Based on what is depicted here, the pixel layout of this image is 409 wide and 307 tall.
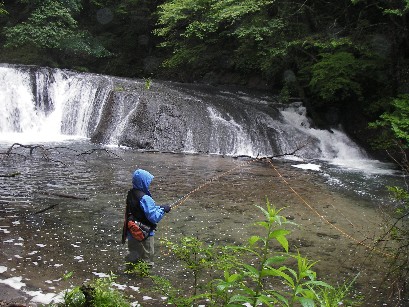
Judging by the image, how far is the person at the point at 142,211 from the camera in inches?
205

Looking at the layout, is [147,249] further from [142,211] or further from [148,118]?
[148,118]

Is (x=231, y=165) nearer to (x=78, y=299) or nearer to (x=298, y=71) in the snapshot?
(x=298, y=71)

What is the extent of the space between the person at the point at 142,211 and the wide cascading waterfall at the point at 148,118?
10170 millimetres

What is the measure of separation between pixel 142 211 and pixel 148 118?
11.6 meters

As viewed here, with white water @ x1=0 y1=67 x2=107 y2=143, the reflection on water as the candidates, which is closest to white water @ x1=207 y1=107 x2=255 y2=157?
the reflection on water

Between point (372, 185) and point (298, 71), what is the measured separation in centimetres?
916

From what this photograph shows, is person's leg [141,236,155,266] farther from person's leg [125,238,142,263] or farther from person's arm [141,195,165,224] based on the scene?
person's arm [141,195,165,224]

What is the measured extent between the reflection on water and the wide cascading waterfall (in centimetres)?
278

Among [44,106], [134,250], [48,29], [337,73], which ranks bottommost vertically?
[134,250]

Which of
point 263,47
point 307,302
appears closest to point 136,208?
point 307,302

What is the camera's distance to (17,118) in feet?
59.8

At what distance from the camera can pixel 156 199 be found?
8.92 meters

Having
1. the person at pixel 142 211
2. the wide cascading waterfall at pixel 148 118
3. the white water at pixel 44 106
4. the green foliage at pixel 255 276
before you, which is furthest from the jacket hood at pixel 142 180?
the white water at pixel 44 106

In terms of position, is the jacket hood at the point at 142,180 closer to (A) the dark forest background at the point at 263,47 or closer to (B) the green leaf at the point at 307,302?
(B) the green leaf at the point at 307,302
